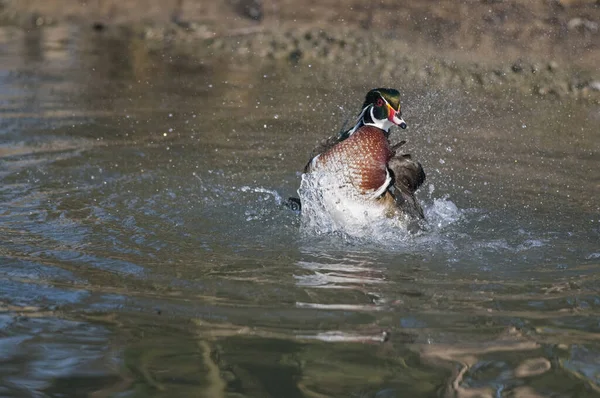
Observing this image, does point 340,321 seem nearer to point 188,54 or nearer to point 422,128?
point 422,128

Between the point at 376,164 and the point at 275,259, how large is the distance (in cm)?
91

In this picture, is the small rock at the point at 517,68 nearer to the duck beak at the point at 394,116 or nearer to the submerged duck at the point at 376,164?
the submerged duck at the point at 376,164

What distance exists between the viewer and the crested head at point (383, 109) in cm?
581

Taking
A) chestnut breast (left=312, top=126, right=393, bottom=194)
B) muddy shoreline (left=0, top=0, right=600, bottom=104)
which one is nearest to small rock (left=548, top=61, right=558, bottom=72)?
muddy shoreline (left=0, top=0, right=600, bottom=104)

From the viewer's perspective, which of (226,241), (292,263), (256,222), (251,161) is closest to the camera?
(292,263)

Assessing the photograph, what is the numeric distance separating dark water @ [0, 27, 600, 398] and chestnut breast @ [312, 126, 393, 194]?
0.34m

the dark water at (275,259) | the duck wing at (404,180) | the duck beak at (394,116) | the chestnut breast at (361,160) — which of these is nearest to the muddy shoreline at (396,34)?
the dark water at (275,259)

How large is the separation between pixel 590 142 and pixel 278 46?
5953 mm

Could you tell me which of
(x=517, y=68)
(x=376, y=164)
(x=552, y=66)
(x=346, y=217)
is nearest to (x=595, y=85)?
(x=552, y=66)

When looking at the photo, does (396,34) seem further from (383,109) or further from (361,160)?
(361,160)

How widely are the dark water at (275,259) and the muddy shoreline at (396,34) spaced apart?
135cm

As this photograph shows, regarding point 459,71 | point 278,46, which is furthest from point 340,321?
point 278,46

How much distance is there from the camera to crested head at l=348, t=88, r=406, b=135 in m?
5.81

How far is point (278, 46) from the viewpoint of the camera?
13.3 metres
